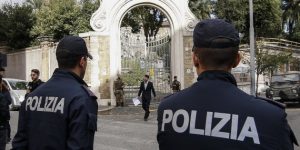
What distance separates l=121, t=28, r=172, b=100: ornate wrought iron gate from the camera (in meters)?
24.8

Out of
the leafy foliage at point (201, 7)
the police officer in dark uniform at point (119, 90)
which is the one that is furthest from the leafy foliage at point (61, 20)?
the police officer in dark uniform at point (119, 90)

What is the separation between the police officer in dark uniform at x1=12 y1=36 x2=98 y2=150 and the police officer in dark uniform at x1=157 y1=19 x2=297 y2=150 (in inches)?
31.9

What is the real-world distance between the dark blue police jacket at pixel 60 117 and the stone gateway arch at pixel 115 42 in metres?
20.1

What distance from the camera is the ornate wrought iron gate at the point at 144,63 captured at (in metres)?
24.8

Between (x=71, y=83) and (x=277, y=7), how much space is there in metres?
43.9

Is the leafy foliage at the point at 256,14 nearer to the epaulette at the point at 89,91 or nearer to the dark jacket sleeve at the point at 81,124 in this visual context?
the epaulette at the point at 89,91

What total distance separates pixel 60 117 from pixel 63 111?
0.14 ft

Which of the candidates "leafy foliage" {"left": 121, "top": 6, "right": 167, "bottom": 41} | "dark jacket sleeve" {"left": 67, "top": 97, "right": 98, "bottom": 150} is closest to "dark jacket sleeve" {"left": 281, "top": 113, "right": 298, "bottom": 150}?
"dark jacket sleeve" {"left": 67, "top": 97, "right": 98, "bottom": 150}

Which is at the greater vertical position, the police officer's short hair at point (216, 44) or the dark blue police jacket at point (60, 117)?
the police officer's short hair at point (216, 44)

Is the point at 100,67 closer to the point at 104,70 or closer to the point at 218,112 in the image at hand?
the point at 104,70

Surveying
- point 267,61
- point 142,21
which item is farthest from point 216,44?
point 142,21

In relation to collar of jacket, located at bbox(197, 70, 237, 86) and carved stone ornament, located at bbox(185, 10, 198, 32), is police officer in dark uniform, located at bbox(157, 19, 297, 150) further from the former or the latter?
carved stone ornament, located at bbox(185, 10, 198, 32)

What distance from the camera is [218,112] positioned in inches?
92.8

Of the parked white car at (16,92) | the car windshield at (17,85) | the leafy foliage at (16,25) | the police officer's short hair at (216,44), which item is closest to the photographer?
the police officer's short hair at (216,44)
